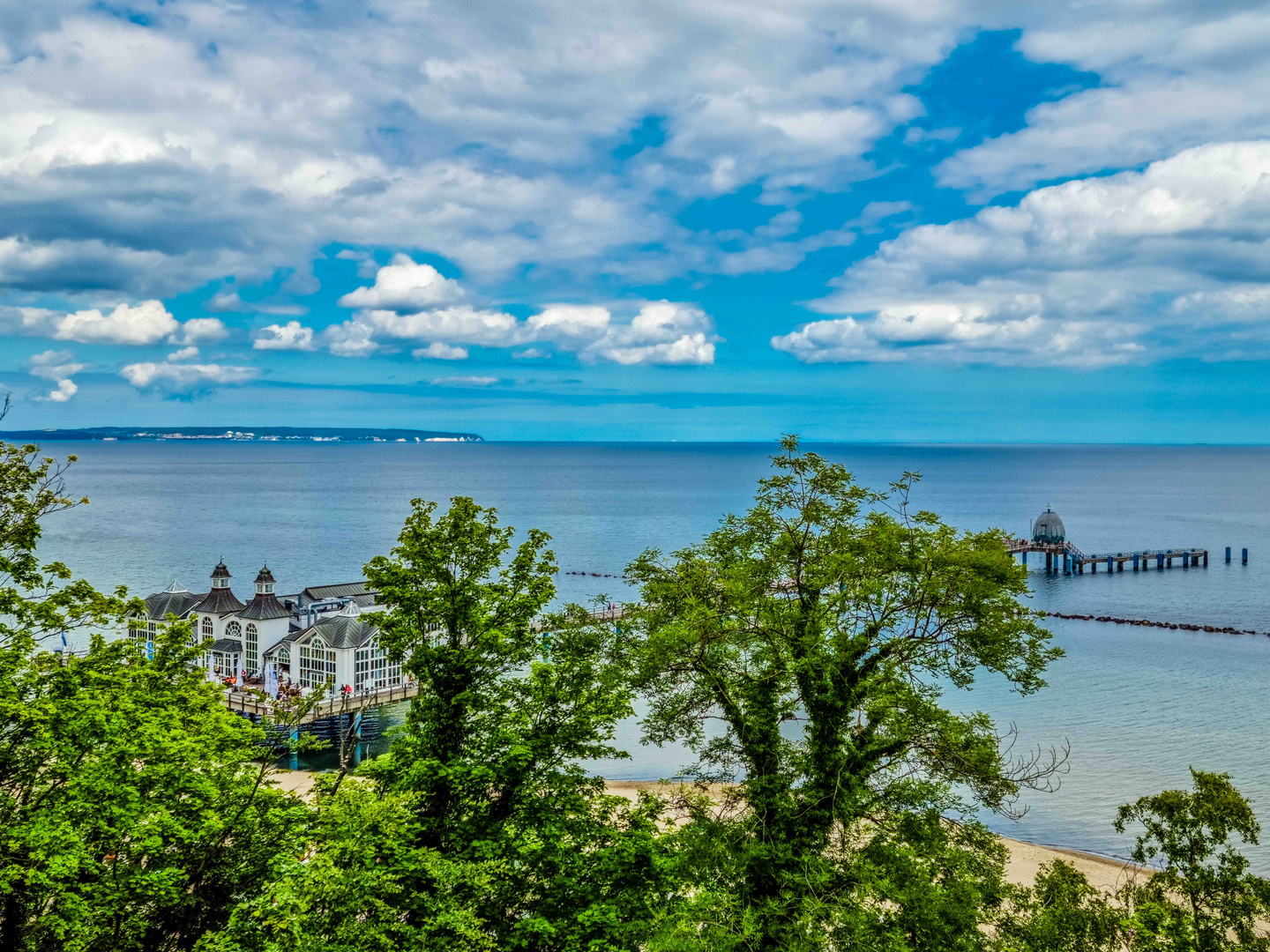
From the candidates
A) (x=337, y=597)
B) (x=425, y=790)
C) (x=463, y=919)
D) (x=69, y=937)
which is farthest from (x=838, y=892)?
(x=337, y=597)

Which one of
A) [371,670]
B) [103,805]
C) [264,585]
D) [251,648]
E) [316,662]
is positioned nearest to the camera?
[103,805]

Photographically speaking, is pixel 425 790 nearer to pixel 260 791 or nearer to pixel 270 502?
pixel 260 791

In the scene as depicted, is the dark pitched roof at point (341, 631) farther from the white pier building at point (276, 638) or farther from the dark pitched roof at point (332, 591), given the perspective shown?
the dark pitched roof at point (332, 591)

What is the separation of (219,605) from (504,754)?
48.0 m

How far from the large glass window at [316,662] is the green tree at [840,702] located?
38.7 m

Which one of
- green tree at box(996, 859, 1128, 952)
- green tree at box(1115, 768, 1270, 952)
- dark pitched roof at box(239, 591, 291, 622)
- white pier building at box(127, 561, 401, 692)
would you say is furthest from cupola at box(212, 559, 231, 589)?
green tree at box(1115, 768, 1270, 952)

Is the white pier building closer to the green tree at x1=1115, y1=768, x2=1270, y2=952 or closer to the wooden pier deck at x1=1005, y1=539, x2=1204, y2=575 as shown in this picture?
the green tree at x1=1115, y1=768, x2=1270, y2=952

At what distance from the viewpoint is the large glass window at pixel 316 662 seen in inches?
2037

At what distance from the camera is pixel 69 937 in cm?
1243

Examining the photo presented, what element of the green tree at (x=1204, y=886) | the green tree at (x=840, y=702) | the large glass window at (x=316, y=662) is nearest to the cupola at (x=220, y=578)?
the large glass window at (x=316, y=662)

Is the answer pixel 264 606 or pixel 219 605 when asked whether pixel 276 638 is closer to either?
pixel 264 606

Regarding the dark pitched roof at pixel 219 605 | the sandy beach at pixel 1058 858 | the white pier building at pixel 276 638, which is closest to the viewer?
the sandy beach at pixel 1058 858

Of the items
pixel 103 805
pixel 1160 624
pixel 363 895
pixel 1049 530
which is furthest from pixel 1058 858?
pixel 1049 530

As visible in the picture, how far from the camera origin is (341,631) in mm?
52062
